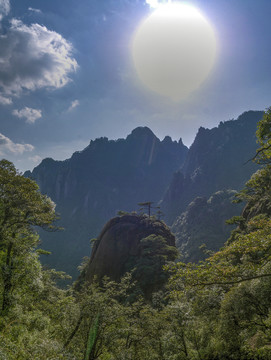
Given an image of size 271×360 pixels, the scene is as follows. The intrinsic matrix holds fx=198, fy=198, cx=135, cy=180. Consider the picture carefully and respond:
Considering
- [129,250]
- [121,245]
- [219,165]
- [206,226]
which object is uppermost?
[219,165]

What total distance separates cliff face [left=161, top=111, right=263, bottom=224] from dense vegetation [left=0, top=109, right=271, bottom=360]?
133 m

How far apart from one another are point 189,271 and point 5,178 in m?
13.2

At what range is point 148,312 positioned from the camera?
44.3 ft

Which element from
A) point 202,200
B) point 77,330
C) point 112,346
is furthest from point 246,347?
point 202,200

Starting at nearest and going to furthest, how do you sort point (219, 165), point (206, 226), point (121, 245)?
point (121, 245) < point (206, 226) < point (219, 165)

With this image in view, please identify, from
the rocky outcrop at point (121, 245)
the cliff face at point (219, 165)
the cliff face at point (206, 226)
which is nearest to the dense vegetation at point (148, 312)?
the rocky outcrop at point (121, 245)

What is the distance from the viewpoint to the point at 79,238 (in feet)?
508

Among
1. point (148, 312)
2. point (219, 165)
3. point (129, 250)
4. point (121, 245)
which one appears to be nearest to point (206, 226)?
→ point (129, 250)

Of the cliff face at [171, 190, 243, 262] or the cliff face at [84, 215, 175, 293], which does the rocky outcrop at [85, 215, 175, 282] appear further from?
the cliff face at [171, 190, 243, 262]

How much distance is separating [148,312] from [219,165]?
5957 inches

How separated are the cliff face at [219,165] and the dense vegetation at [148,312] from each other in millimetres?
132796

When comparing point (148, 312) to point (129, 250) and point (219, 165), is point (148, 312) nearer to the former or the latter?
point (129, 250)

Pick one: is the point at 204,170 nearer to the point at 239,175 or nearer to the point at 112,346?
the point at 239,175

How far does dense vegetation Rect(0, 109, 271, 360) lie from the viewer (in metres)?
6.60
